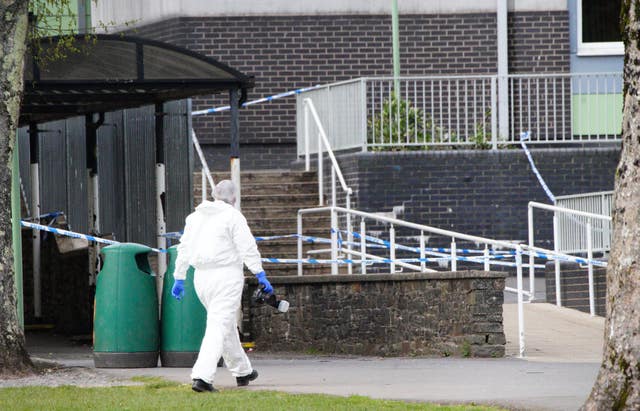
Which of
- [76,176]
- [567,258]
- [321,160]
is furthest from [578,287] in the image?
[76,176]

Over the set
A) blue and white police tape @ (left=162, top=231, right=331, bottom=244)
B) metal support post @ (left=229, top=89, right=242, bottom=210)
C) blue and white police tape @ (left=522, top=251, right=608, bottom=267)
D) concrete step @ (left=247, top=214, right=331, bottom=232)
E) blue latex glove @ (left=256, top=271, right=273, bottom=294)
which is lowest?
blue and white police tape @ (left=522, top=251, right=608, bottom=267)

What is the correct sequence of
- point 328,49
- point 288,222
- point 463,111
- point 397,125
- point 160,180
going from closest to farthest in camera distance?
point 160,180 < point 288,222 < point 397,125 < point 463,111 < point 328,49

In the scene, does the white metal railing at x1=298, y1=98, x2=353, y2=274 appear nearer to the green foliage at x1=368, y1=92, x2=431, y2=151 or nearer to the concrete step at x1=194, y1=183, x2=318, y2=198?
the concrete step at x1=194, y1=183, x2=318, y2=198

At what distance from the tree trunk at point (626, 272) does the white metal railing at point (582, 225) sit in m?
8.85

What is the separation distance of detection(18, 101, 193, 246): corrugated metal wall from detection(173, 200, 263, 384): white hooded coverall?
16.7ft

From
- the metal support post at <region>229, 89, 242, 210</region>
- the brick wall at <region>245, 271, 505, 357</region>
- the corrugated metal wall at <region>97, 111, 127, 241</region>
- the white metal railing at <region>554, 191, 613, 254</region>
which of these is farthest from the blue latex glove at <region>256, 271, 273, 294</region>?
the white metal railing at <region>554, 191, 613, 254</region>

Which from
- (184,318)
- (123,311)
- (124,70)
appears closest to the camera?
(123,311)

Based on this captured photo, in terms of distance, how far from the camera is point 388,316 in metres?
13.8

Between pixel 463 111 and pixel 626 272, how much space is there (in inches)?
496

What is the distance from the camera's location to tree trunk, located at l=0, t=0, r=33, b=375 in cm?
1169

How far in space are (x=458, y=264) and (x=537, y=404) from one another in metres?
9.89

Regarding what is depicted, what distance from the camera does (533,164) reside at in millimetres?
19609

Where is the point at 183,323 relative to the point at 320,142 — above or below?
below

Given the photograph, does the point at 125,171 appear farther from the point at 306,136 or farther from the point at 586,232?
the point at 586,232
